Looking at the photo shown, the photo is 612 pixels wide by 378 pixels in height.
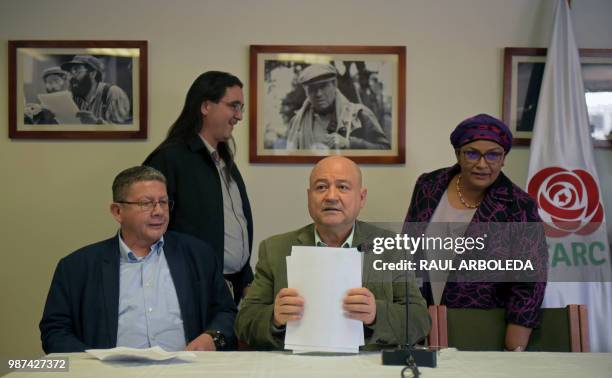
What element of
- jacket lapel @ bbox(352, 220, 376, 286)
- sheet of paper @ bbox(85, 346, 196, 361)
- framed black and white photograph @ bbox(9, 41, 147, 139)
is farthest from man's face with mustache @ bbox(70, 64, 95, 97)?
sheet of paper @ bbox(85, 346, 196, 361)

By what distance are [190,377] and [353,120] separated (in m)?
2.65

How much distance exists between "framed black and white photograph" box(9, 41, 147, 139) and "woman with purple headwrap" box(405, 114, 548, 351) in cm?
193

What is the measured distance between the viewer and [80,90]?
4.37 m

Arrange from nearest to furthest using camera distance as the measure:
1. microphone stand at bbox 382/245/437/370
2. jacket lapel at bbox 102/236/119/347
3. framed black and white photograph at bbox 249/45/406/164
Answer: microphone stand at bbox 382/245/437/370
jacket lapel at bbox 102/236/119/347
framed black and white photograph at bbox 249/45/406/164

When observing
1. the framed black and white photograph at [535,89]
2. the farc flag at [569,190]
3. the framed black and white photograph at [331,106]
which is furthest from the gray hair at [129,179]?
the framed black and white photograph at [535,89]

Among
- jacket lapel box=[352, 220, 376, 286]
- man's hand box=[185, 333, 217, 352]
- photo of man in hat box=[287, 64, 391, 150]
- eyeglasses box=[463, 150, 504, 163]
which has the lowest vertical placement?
man's hand box=[185, 333, 217, 352]

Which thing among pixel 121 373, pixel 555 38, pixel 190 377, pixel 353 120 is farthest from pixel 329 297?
pixel 555 38

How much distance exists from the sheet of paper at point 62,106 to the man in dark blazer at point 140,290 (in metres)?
1.62

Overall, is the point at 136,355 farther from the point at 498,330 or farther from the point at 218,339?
the point at 498,330

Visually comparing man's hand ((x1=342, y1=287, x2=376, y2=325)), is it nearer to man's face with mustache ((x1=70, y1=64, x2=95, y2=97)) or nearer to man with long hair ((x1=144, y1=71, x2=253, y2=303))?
man with long hair ((x1=144, y1=71, x2=253, y2=303))

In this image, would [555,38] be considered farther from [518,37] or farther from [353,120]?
[353,120]

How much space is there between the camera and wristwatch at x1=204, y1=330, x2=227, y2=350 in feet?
8.98

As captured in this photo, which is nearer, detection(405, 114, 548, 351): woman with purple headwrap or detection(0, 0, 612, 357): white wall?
detection(405, 114, 548, 351): woman with purple headwrap

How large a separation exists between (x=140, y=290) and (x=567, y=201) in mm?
2454
